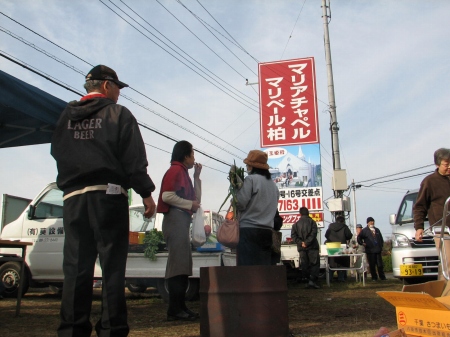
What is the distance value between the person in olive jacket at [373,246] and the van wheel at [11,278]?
8499mm

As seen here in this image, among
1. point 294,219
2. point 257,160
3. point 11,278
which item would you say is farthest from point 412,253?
point 294,219

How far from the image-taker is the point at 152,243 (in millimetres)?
7785

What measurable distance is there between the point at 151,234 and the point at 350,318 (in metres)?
3.79

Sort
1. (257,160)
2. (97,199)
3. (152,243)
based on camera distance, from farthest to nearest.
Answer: (152,243), (257,160), (97,199)

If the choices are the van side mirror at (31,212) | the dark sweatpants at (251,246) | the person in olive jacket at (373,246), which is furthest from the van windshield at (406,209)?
the van side mirror at (31,212)

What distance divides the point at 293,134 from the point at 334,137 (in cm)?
270

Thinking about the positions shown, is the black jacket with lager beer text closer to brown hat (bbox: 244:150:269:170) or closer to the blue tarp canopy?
brown hat (bbox: 244:150:269:170)

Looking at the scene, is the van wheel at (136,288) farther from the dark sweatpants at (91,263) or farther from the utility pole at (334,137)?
the utility pole at (334,137)

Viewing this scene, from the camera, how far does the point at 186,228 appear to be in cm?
496

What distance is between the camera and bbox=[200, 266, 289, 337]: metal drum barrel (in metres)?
3.75

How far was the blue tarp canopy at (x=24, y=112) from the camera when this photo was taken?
16.5 ft

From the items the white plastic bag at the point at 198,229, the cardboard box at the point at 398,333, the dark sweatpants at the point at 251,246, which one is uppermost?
the white plastic bag at the point at 198,229

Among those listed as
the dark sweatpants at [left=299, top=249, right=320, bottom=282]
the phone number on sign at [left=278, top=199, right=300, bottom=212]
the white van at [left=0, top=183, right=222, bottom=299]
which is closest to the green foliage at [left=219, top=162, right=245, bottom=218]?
the white van at [left=0, top=183, right=222, bottom=299]

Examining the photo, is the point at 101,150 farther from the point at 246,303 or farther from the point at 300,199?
the point at 300,199
